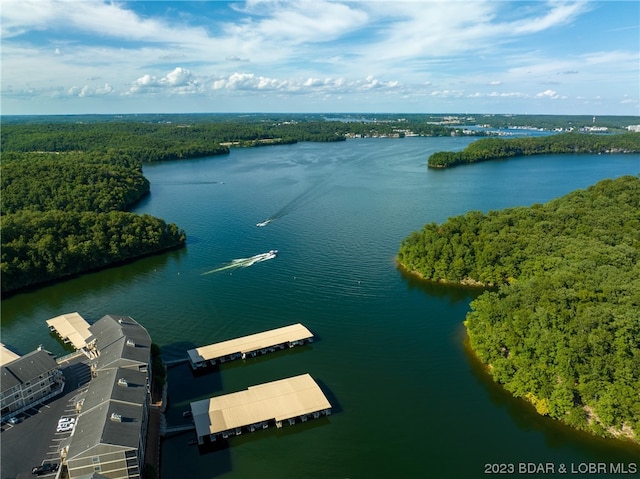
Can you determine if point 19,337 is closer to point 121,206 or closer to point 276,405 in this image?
point 276,405

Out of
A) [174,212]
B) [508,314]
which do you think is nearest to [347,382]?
[508,314]

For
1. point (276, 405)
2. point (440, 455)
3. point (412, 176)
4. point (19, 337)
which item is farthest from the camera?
point (412, 176)

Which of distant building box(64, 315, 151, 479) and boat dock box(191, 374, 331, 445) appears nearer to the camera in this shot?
distant building box(64, 315, 151, 479)

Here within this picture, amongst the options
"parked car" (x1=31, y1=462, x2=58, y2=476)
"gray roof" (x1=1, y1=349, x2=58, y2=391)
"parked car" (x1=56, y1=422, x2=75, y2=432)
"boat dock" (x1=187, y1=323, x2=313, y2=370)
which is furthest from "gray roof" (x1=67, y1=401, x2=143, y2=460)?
"boat dock" (x1=187, y1=323, x2=313, y2=370)

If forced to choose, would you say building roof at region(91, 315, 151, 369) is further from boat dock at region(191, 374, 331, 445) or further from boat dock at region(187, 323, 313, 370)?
boat dock at region(191, 374, 331, 445)

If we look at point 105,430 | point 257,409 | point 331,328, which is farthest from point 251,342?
point 105,430

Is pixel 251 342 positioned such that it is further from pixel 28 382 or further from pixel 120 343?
pixel 28 382

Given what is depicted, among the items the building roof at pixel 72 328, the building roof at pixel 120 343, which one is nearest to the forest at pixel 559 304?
the building roof at pixel 120 343
